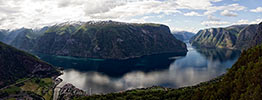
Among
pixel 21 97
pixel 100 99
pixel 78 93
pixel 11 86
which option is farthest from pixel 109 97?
pixel 11 86

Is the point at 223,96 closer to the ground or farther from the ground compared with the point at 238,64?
closer to the ground

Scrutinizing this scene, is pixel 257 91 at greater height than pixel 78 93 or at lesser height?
greater

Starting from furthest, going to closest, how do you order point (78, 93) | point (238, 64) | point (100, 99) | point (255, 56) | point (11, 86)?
point (11, 86), point (78, 93), point (100, 99), point (238, 64), point (255, 56)

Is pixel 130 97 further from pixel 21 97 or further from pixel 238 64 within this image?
pixel 21 97

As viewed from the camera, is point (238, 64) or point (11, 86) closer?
point (238, 64)

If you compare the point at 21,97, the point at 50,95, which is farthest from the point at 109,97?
the point at 21,97

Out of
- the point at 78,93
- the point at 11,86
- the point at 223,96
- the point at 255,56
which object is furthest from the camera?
the point at 11,86

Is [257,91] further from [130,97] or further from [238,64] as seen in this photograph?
[130,97]

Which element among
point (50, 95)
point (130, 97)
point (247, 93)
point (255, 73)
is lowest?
point (50, 95)

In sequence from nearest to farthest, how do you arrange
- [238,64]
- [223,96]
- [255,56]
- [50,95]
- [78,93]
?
[223,96], [255,56], [238,64], [78,93], [50,95]
